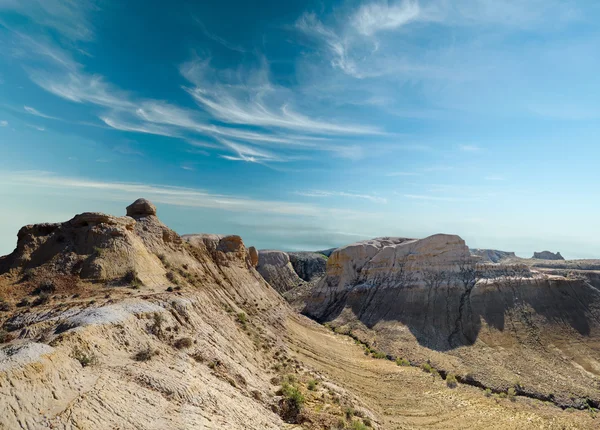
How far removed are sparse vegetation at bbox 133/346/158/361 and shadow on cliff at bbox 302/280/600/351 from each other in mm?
29362

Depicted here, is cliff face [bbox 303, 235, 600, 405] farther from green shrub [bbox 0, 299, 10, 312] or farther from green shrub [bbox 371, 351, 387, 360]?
green shrub [bbox 0, 299, 10, 312]

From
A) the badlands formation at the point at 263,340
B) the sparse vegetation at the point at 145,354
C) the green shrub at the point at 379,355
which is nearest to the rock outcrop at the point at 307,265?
the badlands formation at the point at 263,340

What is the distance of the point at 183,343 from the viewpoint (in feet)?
Result: 40.6

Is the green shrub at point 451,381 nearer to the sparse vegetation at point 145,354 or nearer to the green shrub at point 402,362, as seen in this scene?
the green shrub at point 402,362

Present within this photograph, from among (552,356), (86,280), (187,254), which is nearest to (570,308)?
(552,356)

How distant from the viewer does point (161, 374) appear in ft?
32.7

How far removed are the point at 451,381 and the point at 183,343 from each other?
67.8ft

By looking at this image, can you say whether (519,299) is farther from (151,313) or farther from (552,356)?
(151,313)

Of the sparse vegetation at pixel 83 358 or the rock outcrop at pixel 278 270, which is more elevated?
the sparse vegetation at pixel 83 358

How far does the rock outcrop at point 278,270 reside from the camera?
6475 centimetres

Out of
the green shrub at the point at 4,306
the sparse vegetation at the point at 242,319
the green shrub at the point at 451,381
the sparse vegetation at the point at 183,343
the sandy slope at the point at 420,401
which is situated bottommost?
the green shrub at the point at 451,381

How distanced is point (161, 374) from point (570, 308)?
1556 inches

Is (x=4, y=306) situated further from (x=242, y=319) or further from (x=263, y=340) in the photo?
(x=263, y=340)

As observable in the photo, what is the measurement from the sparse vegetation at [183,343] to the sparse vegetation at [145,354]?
1393mm
